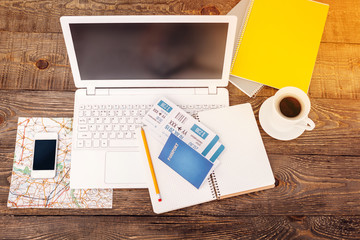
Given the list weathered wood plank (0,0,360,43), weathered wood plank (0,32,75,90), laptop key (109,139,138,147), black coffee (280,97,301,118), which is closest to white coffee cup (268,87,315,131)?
black coffee (280,97,301,118)

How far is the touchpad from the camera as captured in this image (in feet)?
3.15

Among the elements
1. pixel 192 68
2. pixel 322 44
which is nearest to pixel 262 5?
pixel 322 44

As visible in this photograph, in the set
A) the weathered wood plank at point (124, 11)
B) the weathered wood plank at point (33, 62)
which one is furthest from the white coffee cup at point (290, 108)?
the weathered wood plank at point (33, 62)

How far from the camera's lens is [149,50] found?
91 cm

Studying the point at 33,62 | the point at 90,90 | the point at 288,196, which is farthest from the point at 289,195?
the point at 33,62

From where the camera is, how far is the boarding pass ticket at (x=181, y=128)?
0.96 metres

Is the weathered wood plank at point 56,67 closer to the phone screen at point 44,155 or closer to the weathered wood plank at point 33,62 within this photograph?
the weathered wood plank at point 33,62

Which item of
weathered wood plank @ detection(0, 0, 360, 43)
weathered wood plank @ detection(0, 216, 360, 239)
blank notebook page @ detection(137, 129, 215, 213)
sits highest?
weathered wood plank @ detection(0, 0, 360, 43)

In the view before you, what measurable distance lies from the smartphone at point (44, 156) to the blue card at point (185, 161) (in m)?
0.34

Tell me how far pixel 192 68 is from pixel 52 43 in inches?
20.7

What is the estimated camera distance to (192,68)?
3.15 feet

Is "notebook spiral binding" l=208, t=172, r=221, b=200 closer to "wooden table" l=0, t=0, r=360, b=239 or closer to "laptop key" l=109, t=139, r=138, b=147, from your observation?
"wooden table" l=0, t=0, r=360, b=239

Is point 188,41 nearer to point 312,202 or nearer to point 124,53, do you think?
point 124,53

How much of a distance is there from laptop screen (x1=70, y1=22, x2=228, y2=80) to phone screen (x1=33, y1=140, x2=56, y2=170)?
243 mm
